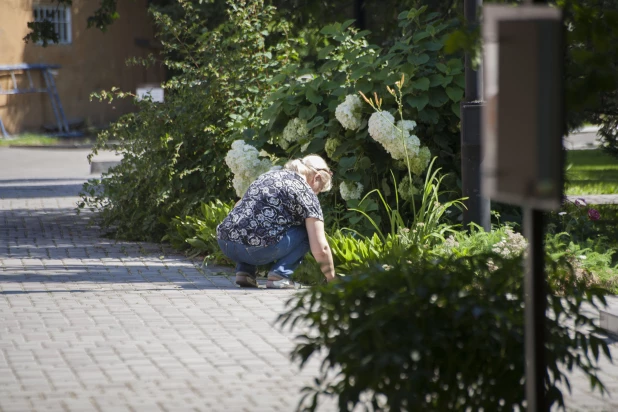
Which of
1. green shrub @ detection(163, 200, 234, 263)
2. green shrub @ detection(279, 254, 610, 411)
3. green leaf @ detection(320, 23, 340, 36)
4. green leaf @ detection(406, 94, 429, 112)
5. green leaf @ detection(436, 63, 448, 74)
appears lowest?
green shrub @ detection(163, 200, 234, 263)

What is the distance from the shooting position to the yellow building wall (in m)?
28.8

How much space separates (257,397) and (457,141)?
487 centimetres

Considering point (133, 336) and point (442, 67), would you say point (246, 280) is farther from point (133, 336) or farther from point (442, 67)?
point (442, 67)

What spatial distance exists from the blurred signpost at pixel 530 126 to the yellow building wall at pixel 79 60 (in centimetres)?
2533

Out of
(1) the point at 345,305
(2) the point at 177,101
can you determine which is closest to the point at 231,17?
(2) the point at 177,101

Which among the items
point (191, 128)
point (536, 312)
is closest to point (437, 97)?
point (191, 128)

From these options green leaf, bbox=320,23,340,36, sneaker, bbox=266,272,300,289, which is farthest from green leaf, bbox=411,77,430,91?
sneaker, bbox=266,272,300,289

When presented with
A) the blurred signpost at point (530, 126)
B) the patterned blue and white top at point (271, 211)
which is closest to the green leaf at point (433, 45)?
the patterned blue and white top at point (271, 211)

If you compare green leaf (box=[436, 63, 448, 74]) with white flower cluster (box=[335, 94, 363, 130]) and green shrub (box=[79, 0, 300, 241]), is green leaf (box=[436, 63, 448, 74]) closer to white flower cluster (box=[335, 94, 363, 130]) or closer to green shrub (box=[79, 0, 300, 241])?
white flower cluster (box=[335, 94, 363, 130])

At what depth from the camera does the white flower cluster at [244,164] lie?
9422 mm

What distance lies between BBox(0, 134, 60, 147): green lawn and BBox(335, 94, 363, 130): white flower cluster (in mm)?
19468

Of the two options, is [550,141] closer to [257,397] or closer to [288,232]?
[257,397]

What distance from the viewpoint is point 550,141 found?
121 inches

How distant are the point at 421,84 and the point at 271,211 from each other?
213 cm
